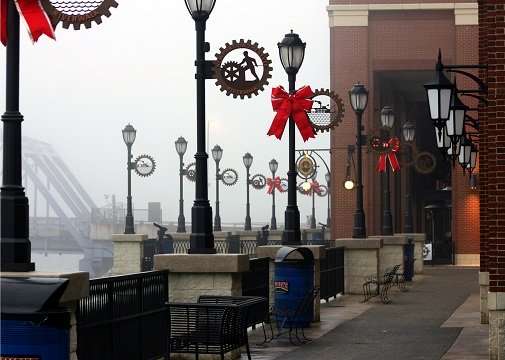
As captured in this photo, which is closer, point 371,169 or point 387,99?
point 371,169

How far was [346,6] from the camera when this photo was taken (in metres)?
57.1

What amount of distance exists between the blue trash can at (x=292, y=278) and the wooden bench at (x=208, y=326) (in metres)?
5.64

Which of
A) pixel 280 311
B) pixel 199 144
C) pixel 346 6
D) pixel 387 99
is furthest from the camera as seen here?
pixel 387 99

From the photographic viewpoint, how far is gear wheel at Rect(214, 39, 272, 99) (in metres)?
18.5

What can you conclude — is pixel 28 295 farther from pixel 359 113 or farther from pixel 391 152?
pixel 391 152

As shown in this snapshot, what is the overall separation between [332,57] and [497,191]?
42.5m

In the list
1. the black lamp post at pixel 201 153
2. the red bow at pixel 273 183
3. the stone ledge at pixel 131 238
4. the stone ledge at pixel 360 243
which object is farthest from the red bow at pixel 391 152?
the red bow at pixel 273 183

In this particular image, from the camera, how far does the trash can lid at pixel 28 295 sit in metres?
8.28

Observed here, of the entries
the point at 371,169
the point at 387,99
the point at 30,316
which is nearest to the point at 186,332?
the point at 30,316

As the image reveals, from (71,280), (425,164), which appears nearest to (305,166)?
(425,164)

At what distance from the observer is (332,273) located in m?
30.1

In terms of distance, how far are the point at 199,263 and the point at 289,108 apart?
687cm

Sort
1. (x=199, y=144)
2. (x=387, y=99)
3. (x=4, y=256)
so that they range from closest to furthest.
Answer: (x=4, y=256)
(x=199, y=144)
(x=387, y=99)

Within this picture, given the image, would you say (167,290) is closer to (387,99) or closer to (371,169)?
(371,169)
